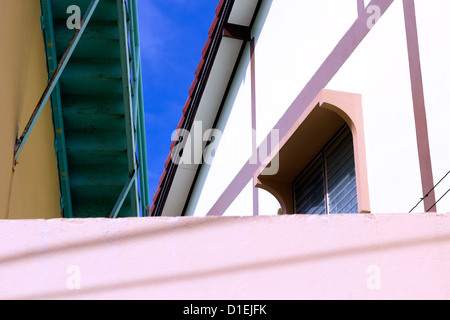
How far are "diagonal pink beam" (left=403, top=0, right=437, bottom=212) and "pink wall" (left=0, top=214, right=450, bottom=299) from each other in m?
1.52

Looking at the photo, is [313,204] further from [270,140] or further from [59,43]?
[59,43]

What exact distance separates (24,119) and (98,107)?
1589 mm

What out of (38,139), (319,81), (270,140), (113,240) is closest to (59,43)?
(38,139)

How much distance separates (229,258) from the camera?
9.71 ft

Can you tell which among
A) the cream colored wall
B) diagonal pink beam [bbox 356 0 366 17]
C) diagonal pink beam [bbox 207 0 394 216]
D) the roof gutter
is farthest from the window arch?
the roof gutter

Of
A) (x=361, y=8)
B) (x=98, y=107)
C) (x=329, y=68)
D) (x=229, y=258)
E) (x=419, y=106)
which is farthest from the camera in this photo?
(x=98, y=107)

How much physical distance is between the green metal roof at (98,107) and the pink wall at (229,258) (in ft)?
14.1

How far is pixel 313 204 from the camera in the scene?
682cm

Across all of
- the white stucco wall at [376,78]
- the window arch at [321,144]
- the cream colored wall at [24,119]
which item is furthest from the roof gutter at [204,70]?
the window arch at [321,144]

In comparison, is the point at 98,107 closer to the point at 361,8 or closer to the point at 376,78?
the point at 361,8

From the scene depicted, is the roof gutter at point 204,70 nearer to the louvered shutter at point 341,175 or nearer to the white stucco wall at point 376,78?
the white stucco wall at point 376,78

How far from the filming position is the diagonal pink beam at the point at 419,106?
14.8ft

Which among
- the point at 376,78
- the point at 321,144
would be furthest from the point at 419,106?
the point at 321,144
